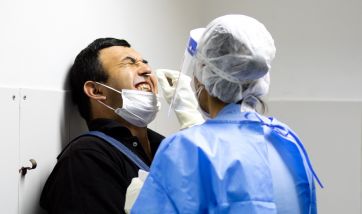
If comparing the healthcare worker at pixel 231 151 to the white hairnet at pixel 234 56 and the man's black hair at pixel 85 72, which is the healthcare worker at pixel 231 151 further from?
the man's black hair at pixel 85 72

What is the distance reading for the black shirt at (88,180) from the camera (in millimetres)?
1237

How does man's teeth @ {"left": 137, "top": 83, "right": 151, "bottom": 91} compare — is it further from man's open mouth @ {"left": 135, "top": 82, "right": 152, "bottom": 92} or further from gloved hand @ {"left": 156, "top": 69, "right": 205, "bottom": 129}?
gloved hand @ {"left": 156, "top": 69, "right": 205, "bottom": 129}

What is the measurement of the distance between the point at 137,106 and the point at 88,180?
0.37 m

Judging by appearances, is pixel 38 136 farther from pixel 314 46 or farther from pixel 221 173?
pixel 314 46

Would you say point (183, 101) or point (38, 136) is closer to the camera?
point (38, 136)

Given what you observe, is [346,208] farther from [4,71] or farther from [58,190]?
[4,71]

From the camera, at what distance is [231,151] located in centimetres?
92

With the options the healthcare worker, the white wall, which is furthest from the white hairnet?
the white wall

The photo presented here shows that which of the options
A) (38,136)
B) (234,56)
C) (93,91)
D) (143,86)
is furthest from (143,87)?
(234,56)

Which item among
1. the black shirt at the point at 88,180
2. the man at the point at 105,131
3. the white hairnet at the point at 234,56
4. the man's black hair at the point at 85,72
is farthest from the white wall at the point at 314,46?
the white hairnet at the point at 234,56

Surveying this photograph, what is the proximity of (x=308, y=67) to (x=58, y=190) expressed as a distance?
185 centimetres

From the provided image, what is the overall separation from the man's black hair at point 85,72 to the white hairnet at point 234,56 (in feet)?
2.10

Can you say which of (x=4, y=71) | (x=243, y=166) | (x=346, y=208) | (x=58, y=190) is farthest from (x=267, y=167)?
(x=346, y=208)

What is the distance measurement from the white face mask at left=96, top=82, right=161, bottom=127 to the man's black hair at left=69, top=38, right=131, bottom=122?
0.22 feet
